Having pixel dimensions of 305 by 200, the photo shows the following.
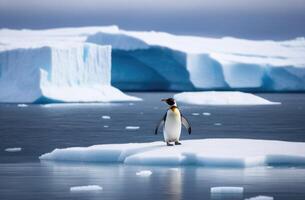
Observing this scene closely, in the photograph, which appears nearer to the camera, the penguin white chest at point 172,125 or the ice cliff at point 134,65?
the penguin white chest at point 172,125

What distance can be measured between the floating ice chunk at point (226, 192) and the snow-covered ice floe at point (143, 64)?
66.1 ft

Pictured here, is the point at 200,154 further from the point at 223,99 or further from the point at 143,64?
the point at 143,64

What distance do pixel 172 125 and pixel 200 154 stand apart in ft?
3.98

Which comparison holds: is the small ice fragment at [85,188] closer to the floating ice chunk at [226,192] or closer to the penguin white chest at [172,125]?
the floating ice chunk at [226,192]

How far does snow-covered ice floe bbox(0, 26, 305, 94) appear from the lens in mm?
27500

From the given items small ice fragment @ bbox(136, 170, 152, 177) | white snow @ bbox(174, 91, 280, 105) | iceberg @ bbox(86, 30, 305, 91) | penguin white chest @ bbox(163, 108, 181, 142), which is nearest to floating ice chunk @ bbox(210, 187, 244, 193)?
small ice fragment @ bbox(136, 170, 152, 177)

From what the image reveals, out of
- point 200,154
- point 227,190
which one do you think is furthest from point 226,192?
point 200,154

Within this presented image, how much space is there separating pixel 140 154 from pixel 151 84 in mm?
34022

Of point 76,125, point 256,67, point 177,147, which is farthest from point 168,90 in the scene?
point 177,147

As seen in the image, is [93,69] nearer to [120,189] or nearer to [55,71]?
[55,71]

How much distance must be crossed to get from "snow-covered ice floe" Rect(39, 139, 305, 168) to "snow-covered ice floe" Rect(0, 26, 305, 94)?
17.5m

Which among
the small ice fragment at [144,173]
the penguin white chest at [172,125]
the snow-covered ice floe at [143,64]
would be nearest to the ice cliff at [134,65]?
the snow-covered ice floe at [143,64]

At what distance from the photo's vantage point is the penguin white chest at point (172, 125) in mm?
9742

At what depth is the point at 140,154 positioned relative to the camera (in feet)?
28.9
